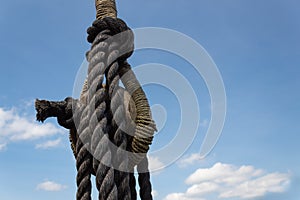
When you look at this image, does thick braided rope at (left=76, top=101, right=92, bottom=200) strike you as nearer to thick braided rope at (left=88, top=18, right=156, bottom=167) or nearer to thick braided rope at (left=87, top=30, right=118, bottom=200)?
thick braided rope at (left=87, top=30, right=118, bottom=200)

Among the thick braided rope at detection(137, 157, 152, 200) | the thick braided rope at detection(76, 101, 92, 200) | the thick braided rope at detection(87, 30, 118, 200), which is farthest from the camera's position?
the thick braided rope at detection(137, 157, 152, 200)


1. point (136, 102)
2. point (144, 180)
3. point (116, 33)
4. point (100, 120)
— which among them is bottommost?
point (144, 180)

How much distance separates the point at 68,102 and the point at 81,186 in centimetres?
63

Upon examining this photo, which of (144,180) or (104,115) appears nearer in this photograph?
(104,115)

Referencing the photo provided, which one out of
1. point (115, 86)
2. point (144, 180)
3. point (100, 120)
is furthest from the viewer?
point (144, 180)

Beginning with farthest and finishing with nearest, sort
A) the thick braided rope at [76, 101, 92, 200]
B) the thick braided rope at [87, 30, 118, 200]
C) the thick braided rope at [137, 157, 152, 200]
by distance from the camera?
the thick braided rope at [137, 157, 152, 200] < the thick braided rope at [76, 101, 92, 200] < the thick braided rope at [87, 30, 118, 200]

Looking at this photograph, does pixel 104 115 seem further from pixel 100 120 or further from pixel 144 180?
pixel 144 180

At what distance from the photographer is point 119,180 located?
282cm

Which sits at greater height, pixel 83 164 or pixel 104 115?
pixel 104 115

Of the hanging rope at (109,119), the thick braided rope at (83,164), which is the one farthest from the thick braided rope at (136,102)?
the thick braided rope at (83,164)

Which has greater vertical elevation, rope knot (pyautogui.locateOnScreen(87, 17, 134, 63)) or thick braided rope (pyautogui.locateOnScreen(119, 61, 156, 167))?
rope knot (pyautogui.locateOnScreen(87, 17, 134, 63))

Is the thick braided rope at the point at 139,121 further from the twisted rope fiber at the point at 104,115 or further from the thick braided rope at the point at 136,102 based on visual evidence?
the twisted rope fiber at the point at 104,115

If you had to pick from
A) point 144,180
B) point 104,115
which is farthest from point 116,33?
point 144,180

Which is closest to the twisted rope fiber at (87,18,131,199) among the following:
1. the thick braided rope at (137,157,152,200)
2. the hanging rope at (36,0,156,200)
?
the hanging rope at (36,0,156,200)
